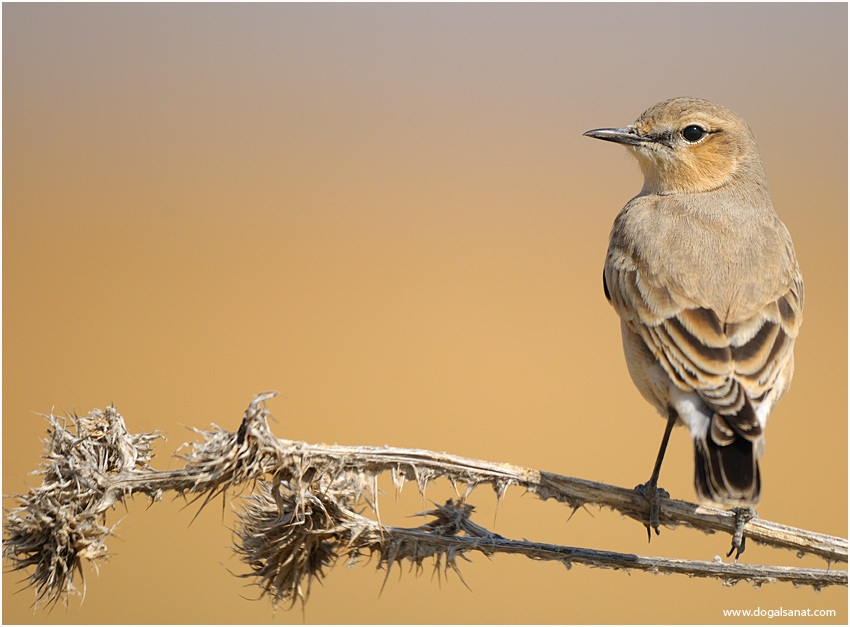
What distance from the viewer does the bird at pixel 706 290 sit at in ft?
11.1

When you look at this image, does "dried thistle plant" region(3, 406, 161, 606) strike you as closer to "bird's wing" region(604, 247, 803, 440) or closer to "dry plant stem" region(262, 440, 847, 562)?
"dry plant stem" region(262, 440, 847, 562)

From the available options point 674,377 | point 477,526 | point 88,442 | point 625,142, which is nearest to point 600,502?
point 477,526

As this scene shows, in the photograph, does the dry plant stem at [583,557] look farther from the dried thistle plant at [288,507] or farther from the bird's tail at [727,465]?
the bird's tail at [727,465]

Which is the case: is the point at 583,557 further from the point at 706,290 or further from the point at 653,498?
the point at 706,290

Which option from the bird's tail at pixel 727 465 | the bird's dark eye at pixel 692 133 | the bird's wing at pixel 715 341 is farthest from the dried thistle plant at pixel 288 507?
the bird's dark eye at pixel 692 133

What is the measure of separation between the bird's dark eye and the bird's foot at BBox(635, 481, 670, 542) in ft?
7.76

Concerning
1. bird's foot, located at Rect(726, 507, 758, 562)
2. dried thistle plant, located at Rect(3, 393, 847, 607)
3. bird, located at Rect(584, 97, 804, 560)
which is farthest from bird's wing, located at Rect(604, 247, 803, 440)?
dried thistle plant, located at Rect(3, 393, 847, 607)

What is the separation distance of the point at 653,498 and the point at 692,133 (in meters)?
2.63

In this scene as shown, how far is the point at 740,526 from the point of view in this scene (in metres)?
3.02

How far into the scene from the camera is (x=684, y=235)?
174 inches

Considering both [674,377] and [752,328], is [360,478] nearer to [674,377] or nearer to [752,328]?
[674,377]

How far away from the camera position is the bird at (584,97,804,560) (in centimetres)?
339

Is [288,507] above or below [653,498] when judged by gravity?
below

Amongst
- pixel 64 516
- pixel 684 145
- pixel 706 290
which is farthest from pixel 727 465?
pixel 684 145
